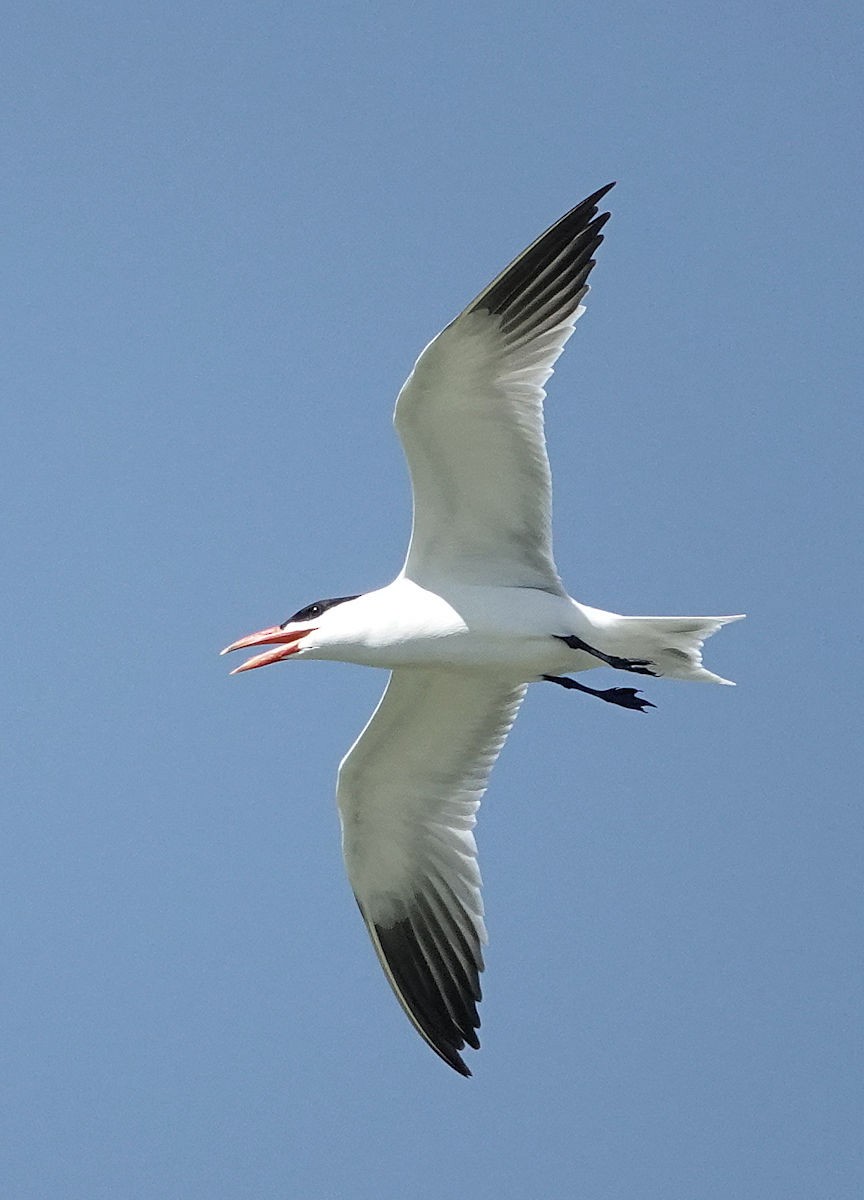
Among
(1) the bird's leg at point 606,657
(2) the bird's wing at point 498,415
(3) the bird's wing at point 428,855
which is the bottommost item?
(3) the bird's wing at point 428,855

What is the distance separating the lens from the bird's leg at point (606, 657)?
30.6 ft

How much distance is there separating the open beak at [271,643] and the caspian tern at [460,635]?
1 cm

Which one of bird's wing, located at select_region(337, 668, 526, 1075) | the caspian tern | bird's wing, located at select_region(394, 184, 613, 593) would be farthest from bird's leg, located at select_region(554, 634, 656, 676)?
bird's wing, located at select_region(337, 668, 526, 1075)

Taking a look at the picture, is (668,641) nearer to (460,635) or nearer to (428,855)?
(460,635)

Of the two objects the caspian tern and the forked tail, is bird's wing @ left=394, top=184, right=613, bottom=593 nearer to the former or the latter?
the caspian tern

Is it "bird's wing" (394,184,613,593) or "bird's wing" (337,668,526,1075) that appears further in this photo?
"bird's wing" (337,668,526,1075)

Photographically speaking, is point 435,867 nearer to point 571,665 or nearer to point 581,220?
point 571,665

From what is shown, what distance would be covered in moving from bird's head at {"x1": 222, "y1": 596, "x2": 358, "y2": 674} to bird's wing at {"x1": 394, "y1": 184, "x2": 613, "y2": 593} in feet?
1.98

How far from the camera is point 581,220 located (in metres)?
9.06

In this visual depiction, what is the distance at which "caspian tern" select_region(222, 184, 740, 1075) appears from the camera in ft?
29.7

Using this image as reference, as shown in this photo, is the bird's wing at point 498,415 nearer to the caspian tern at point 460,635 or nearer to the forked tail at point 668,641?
the caspian tern at point 460,635

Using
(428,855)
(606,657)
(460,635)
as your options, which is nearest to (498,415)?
(460,635)

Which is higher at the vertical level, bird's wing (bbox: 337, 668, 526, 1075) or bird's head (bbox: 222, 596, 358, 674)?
bird's head (bbox: 222, 596, 358, 674)

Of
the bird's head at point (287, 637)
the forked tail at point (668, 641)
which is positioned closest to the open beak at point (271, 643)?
the bird's head at point (287, 637)
